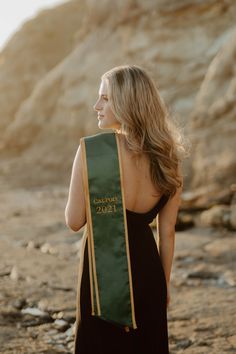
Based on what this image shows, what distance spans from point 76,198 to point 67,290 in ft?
10.0

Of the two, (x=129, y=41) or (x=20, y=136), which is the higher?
(x=129, y=41)

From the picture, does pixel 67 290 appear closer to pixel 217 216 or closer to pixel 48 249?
pixel 48 249

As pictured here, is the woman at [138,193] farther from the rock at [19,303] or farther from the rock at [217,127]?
the rock at [217,127]

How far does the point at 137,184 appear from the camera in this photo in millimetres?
2227

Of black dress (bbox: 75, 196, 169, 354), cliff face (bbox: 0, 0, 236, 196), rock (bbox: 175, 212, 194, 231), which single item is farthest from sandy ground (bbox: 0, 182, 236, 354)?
cliff face (bbox: 0, 0, 236, 196)

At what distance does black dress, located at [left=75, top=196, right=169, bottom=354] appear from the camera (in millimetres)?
2254

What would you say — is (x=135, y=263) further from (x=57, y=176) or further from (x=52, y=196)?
(x=57, y=176)

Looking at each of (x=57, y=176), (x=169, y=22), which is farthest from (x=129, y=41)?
(x=57, y=176)

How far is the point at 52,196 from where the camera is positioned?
1312 centimetres

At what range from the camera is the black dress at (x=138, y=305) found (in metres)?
2.25

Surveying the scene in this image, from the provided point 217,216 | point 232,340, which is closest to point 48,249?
point 217,216

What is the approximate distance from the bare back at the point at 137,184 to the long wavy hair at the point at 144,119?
24 mm

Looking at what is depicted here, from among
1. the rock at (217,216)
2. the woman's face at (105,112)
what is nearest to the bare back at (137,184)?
the woman's face at (105,112)

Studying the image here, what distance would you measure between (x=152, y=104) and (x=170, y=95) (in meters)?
12.8
